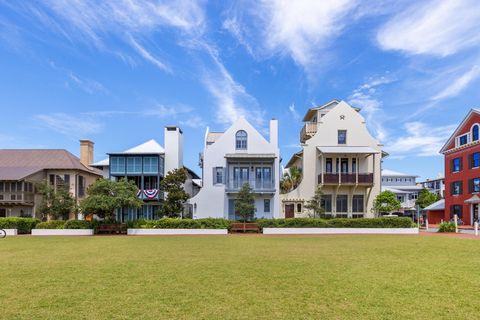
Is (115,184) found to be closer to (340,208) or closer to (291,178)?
(291,178)

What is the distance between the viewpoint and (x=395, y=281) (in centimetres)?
927

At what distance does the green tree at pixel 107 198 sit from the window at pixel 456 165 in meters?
36.2

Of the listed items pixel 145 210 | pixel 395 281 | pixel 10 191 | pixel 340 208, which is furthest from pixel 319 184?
pixel 10 191

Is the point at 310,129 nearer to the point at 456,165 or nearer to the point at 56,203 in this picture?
the point at 456,165

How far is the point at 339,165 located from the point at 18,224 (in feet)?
95.2

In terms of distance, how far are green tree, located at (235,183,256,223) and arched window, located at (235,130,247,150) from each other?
5.05m

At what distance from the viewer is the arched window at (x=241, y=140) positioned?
116 ft

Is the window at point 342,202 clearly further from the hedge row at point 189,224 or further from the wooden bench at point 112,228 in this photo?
the wooden bench at point 112,228

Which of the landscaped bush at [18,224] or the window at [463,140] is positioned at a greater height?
the window at [463,140]

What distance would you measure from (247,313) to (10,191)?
3735cm

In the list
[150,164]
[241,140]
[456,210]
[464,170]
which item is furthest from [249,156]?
[456,210]

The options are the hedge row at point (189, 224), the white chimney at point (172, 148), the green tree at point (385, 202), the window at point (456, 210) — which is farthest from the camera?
the window at point (456, 210)

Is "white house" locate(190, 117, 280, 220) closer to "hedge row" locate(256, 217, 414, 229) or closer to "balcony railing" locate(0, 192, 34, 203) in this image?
"hedge row" locate(256, 217, 414, 229)

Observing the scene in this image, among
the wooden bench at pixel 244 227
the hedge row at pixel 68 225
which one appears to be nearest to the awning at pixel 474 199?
the wooden bench at pixel 244 227
